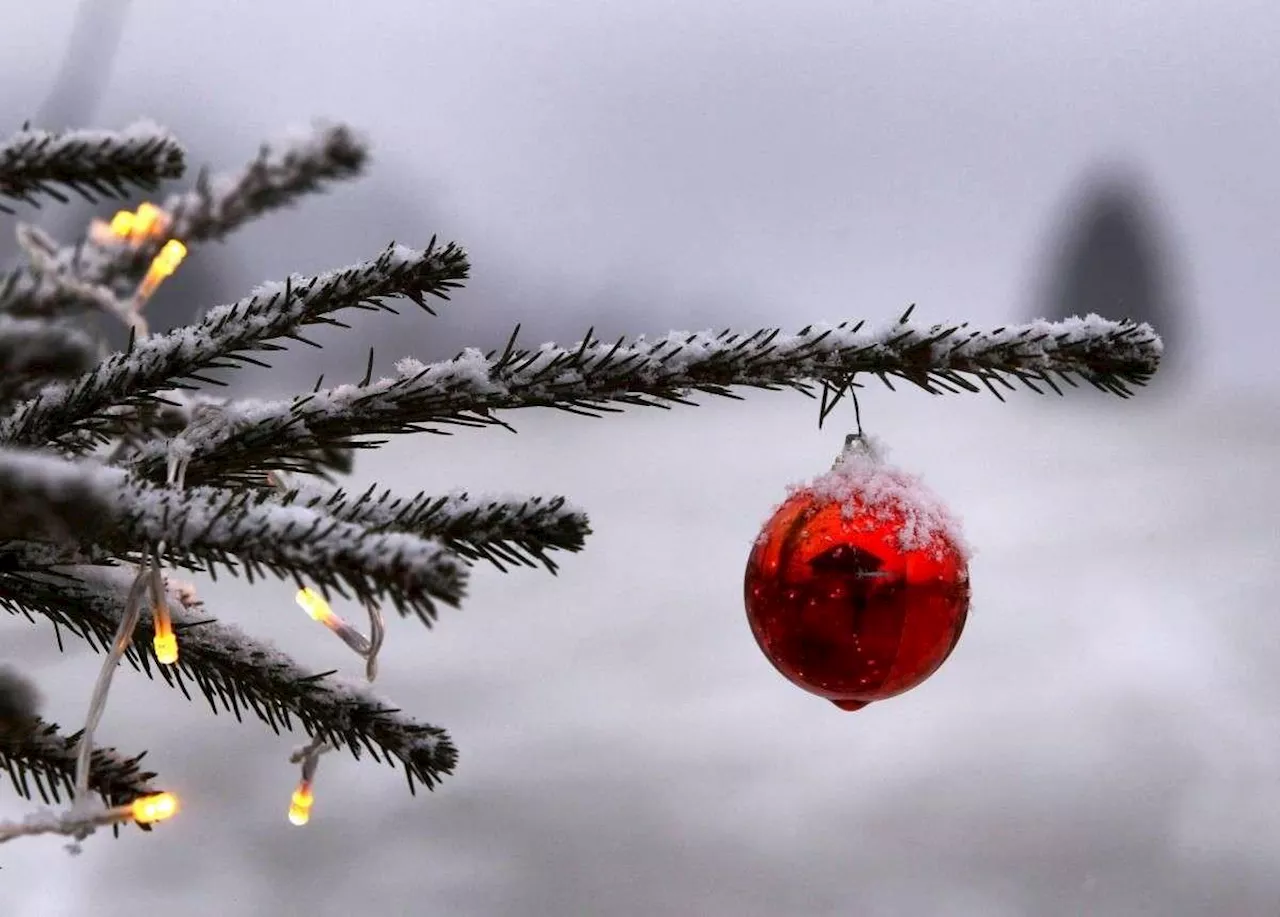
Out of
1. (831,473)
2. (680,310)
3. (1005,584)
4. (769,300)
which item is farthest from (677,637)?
(769,300)

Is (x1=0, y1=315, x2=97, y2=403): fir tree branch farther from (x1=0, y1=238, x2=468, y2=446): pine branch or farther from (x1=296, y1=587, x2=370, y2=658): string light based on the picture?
(x1=296, y1=587, x2=370, y2=658): string light

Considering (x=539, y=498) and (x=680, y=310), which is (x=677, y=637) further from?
(x=680, y=310)

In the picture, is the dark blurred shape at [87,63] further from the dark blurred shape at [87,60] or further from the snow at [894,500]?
the snow at [894,500]

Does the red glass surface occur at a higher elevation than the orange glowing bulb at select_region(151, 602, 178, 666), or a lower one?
higher

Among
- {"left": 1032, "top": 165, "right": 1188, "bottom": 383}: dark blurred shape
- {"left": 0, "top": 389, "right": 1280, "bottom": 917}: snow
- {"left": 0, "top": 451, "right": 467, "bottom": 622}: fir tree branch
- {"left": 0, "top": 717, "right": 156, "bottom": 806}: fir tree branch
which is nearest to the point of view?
{"left": 0, "top": 451, "right": 467, "bottom": 622}: fir tree branch

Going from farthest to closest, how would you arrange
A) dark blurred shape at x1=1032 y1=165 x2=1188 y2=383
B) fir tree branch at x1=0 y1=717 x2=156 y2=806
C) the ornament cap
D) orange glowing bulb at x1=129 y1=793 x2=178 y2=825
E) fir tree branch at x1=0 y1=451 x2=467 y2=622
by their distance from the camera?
dark blurred shape at x1=1032 y1=165 x2=1188 y2=383
the ornament cap
fir tree branch at x1=0 y1=717 x2=156 y2=806
orange glowing bulb at x1=129 y1=793 x2=178 y2=825
fir tree branch at x1=0 y1=451 x2=467 y2=622

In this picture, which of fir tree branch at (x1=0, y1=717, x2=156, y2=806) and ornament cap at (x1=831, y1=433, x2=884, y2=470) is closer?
fir tree branch at (x1=0, y1=717, x2=156, y2=806)

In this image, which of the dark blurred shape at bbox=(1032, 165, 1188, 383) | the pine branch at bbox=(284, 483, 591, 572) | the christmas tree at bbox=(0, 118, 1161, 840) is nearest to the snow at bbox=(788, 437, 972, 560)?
the christmas tree at bbox=(0, 118, 1161, 840)

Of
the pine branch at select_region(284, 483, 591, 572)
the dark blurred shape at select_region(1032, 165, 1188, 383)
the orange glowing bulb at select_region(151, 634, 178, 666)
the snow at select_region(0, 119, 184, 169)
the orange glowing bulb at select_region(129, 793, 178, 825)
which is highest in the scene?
the dark blurred shape at select_region(1032, 165, 1188, 383)
